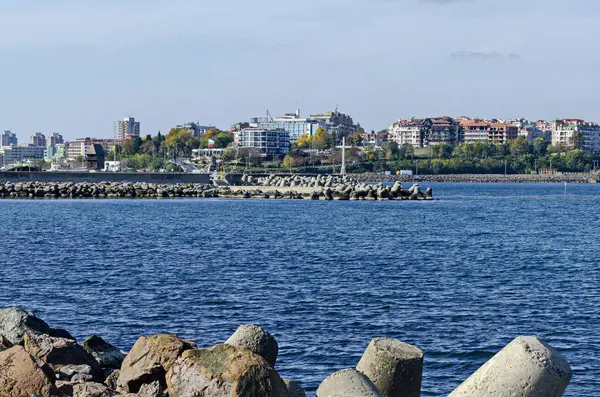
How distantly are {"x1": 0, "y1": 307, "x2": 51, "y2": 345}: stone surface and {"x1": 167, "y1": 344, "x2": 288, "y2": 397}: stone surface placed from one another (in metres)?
4.20

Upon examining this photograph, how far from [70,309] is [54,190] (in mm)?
70052

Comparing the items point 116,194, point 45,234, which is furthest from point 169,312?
point 116,194

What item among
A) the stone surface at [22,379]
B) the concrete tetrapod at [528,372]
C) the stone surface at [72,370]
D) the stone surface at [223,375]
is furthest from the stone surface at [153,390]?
the concrete tetrapod at [528,372]

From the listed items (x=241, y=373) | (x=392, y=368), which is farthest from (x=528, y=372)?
(x=241, y=373)

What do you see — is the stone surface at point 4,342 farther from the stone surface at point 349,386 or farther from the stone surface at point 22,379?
the stone surface at point 349,386

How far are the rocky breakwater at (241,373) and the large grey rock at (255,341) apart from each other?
11mm

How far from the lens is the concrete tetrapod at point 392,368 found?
10523 mm

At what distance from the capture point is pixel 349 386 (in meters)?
9.51

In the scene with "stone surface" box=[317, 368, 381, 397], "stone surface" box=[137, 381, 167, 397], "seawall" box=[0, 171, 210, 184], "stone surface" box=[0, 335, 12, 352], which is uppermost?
"stone surface" box=[317, 368, 381, 397]

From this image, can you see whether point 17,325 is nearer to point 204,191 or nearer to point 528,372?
point 528,372

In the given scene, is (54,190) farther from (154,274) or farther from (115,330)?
(115,330)

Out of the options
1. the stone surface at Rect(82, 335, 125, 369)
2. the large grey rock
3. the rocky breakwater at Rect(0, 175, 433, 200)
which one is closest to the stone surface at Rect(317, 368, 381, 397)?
the large grey rock

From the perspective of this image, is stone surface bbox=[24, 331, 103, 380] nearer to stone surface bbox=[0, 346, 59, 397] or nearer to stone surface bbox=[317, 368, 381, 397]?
stone surface bbox=[0, 346, 59, 397]

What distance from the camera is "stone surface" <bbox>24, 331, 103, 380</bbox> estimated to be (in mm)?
11898
